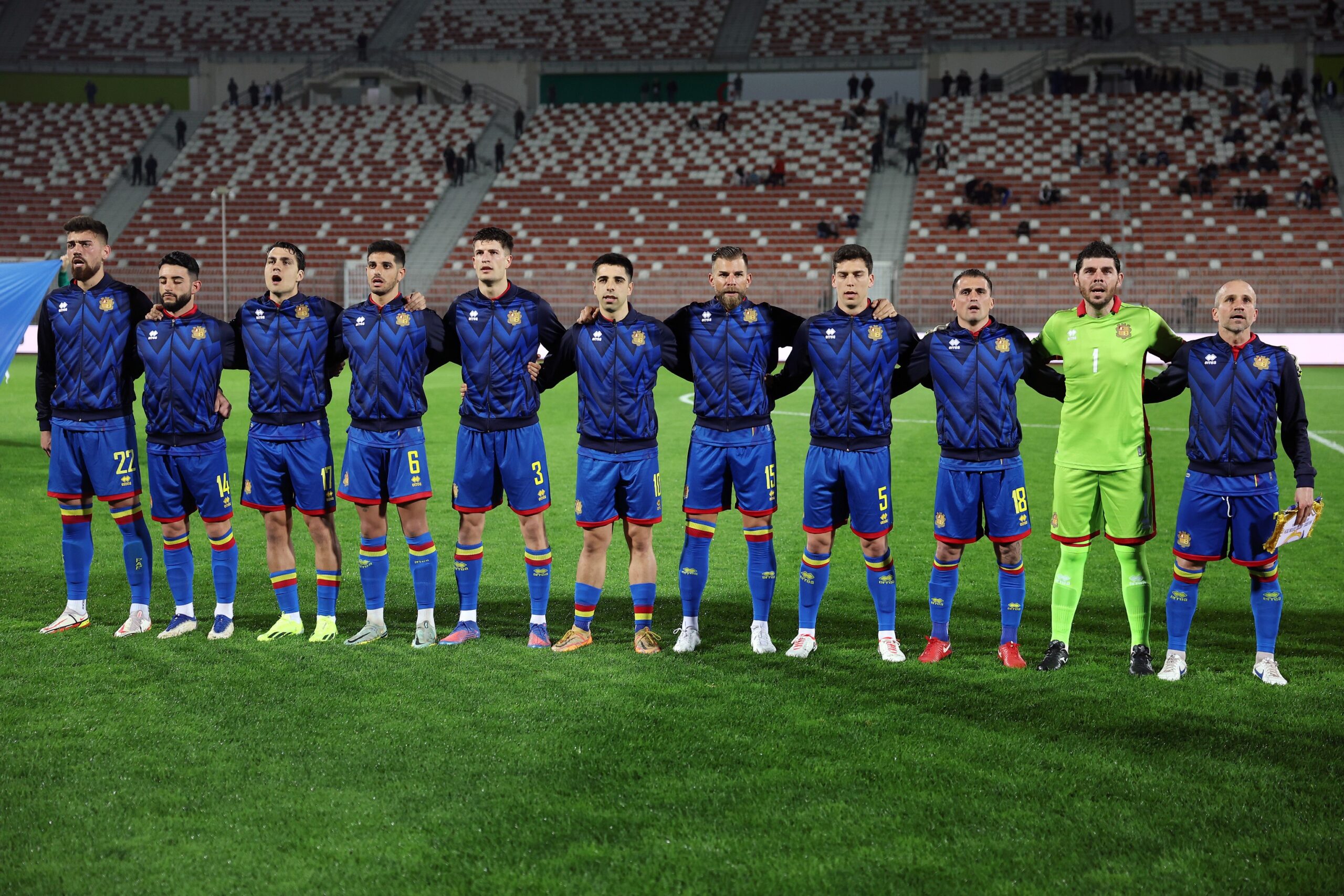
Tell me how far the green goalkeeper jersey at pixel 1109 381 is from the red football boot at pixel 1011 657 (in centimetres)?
94

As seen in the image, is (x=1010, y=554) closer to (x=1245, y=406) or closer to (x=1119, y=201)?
(x=1245, y=406)

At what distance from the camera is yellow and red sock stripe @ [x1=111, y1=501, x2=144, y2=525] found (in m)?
6.45

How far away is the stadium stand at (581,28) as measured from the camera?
4488cm

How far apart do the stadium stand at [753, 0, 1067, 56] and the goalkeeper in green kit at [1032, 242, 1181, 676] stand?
131ft

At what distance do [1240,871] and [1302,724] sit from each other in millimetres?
1593

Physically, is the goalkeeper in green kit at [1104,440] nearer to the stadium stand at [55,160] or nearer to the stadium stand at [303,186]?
the stadium stand at [303,186]

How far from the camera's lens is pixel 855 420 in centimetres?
591

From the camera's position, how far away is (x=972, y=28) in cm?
4334

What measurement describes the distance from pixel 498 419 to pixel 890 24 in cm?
4213

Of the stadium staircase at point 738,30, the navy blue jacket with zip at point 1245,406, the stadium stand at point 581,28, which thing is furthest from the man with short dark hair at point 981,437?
the stadium stand at point 581,28

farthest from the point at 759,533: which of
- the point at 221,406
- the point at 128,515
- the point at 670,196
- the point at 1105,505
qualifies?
the point at 670,196

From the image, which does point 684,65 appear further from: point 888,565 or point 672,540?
point 888,565

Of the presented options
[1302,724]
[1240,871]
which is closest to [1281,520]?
[1302,724]

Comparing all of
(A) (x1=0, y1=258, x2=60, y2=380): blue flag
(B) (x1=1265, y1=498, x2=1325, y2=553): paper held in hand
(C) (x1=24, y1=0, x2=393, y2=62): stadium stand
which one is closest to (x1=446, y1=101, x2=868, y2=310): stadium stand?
(C) (x1=24, y1=0, x2=393, y2=62): stadium stand
